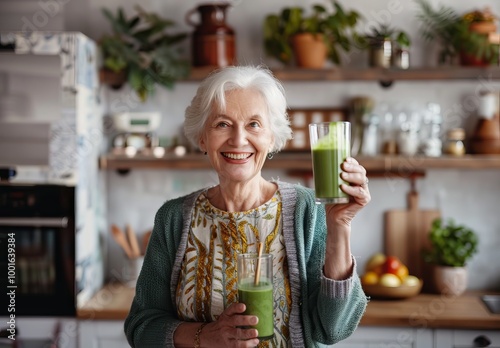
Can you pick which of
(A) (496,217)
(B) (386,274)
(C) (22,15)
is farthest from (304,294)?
(C) (22,15)

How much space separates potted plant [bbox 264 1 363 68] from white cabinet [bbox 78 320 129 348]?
5.14 ft

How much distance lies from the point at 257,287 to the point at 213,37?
2.03 metres

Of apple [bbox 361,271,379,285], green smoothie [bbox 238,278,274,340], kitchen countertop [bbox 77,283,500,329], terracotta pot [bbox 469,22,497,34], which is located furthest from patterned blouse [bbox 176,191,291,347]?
terracotta pot [bbox 469,22,497,34]

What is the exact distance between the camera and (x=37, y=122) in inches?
118

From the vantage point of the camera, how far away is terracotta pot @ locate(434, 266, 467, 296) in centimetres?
319

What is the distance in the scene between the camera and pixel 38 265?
3008 millimetres

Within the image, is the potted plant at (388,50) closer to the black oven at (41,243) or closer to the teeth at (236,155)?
the black oven at (41,243)

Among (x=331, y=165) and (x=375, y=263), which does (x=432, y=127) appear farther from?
(x=331, y=165)

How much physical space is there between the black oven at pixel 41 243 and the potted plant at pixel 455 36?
1.99 m

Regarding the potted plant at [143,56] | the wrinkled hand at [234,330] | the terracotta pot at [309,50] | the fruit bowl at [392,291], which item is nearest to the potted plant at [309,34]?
the terracotta pot at [309,50]

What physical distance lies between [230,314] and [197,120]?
52 cm

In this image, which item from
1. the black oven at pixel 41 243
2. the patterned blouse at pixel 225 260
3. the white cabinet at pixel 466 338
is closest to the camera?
the patterned blouse at pixel 225 260

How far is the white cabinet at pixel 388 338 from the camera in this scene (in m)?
2.84

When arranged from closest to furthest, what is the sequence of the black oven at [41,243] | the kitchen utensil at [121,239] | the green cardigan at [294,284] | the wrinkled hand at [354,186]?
the wrinkled hand at [354,186] < the green cardigan at [294,284] < the black oven at [41,243] < the kitchen utensil at [121,239]
